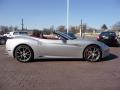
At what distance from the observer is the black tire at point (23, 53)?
1006cm

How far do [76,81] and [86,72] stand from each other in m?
1.30

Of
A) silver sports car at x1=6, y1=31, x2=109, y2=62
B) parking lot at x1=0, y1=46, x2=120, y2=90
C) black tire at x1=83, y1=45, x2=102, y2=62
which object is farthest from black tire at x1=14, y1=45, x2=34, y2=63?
black tire at x1=83, y1=45, x2=102, y2=62

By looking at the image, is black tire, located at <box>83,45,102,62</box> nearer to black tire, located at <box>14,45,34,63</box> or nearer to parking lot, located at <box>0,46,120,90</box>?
parking lot, located at <box>0,46,120,90</box>

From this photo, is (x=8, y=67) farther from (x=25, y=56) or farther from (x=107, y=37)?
(x=107, y=37)

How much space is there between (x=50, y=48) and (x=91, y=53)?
1.57 meters

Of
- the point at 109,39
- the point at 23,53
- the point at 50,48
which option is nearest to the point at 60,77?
the point at 50,48

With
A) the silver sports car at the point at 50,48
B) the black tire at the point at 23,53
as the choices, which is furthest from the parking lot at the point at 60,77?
the black tire at the point at 23,53

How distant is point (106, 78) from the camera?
6.98 m

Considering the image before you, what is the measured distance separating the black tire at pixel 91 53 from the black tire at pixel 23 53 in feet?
6.72

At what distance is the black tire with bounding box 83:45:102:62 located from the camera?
1016 centimetres

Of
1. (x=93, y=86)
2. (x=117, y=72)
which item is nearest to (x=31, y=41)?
(x=117, y=72)

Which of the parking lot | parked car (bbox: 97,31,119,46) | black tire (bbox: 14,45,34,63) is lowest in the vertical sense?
the parking lot

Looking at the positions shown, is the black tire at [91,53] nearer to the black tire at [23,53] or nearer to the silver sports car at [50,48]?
the silver sports car at [50,48]

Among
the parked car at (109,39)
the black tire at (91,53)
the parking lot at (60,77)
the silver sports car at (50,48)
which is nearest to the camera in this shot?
the parking lot at (60,77)
